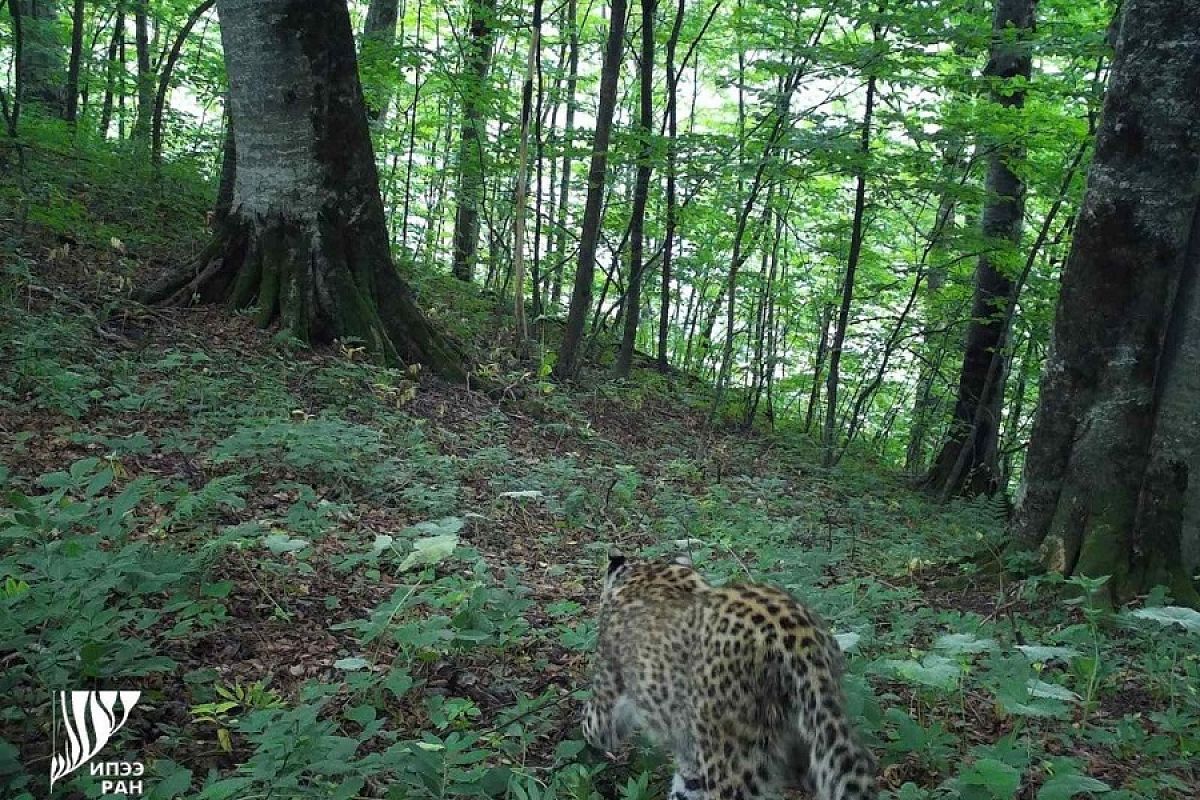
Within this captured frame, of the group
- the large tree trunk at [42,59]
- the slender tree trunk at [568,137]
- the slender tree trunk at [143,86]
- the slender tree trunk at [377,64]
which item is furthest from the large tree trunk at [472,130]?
the large tree trunk at [42,59]

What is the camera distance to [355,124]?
9.45 meters

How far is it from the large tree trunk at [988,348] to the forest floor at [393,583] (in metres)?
2.18

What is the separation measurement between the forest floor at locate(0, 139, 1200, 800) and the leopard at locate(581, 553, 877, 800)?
0.97 ft

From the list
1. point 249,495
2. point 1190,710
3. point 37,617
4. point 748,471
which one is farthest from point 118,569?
point 748,471

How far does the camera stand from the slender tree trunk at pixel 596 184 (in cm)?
1159

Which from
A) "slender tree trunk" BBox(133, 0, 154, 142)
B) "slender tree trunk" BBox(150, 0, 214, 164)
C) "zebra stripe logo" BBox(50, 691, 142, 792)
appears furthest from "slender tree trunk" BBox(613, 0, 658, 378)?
"zebra stripe logo" BBox(50, 691, 142, 792)

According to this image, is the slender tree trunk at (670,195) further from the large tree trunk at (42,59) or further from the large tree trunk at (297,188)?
the large tree trunk at (42,59)

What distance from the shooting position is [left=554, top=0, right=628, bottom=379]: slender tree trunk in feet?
38.0

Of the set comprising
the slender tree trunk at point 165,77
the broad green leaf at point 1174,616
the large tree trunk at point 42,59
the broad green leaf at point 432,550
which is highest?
the large tree trunk at point 42,59

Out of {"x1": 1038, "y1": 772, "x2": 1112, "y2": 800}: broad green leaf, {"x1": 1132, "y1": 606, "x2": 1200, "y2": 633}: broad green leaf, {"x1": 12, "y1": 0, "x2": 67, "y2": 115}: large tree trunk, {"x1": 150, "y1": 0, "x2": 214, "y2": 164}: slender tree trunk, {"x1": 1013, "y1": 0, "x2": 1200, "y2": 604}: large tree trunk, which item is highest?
{"x1": 12, "y1": 0, "x2": 67, "y2": 115}: large tree trunk

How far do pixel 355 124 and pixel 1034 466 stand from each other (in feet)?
24.9

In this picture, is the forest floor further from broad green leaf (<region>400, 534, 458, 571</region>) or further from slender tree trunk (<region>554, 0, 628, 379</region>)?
slender tree trunk (<region>554, 0, 628, 379</region>)

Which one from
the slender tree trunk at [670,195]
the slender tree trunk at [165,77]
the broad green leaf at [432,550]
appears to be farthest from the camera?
the slender tree trunk at [165,77]

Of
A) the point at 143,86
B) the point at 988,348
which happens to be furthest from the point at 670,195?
the point at 143,86
